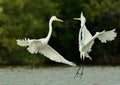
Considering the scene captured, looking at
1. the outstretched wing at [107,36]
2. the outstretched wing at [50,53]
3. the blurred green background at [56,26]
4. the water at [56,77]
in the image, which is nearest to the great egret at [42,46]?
the outstretched wing at [50,53]

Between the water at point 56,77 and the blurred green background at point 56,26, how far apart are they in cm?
417

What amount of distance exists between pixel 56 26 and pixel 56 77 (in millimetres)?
15222

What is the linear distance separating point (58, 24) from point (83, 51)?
23.6m

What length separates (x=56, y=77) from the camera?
118 ft

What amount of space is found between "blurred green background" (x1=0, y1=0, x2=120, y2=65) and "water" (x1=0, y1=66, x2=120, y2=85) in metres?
4.17

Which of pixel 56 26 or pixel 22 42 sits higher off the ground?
pixel 56 26

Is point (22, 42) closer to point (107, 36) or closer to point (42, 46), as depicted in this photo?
point (42, 46)

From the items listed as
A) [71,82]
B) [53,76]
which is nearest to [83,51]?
[71,82]

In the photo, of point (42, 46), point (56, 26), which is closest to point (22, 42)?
point (42, 46)

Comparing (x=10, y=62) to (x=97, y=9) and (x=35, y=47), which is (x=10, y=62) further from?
(x=35, y=47)

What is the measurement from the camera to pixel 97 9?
51719 mm

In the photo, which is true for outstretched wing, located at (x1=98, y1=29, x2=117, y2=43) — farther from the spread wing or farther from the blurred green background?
the blurred green background

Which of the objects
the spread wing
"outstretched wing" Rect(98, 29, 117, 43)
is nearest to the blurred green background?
"outstretched wing" Rect(98, 29, 117, 43)

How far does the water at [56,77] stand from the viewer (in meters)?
32.1
